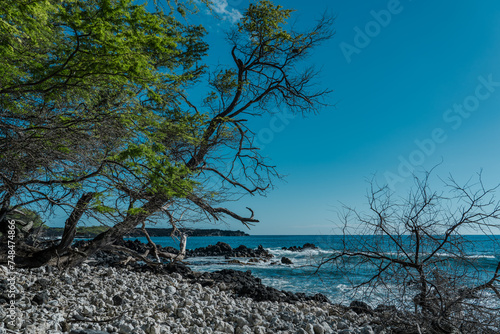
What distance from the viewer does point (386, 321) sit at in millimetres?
5605

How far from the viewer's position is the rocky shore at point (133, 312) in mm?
4527

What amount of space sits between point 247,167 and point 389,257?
5321mm

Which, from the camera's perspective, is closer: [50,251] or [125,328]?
[125,328]

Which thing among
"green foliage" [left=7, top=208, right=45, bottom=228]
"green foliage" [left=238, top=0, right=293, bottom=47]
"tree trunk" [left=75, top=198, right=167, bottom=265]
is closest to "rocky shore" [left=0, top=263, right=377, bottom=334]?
"tree trunk" [left=75, top=198, right=167, bottom=265]

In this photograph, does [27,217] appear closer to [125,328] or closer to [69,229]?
[69,229]

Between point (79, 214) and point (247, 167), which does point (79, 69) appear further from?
point (247, 167)

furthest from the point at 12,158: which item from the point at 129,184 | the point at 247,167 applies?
the point at 247,167

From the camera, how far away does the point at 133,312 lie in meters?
5.37

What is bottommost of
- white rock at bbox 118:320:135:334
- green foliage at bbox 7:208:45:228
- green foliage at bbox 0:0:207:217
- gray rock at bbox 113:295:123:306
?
white rock at bbox 118:320:135:334

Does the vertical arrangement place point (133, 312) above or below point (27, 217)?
below

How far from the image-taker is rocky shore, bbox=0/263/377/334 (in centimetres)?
453

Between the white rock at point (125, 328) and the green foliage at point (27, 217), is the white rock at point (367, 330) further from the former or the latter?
the green foliage at point (27, 217)

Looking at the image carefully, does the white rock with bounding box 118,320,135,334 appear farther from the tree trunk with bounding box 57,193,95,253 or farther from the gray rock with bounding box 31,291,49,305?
the tree trunk with bounding box 57,193,95,253

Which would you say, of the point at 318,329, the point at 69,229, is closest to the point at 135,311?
the point at 318,329
